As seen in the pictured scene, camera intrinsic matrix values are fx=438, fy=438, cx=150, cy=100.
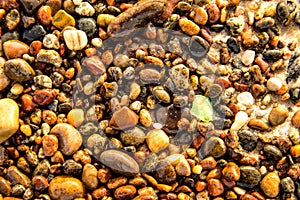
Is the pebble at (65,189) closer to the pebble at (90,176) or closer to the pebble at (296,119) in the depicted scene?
the pebble at (90,176)

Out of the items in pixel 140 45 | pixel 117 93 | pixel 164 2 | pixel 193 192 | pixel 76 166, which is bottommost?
pixel 193 192

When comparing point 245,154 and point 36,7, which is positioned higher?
point 36,7

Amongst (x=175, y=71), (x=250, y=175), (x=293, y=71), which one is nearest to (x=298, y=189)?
(x=250, y=175)

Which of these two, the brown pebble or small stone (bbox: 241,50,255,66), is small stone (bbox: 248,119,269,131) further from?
the brown pebble

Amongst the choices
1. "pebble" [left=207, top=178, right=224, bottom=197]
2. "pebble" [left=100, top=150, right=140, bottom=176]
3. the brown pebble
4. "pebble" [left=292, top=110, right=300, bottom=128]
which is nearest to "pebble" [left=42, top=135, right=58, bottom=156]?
the brown pebble

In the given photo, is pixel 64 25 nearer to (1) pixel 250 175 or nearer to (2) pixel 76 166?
(2) pixel 76 166

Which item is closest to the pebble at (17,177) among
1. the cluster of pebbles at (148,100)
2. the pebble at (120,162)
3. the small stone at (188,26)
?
the cluster of pebbles at (148,100)
